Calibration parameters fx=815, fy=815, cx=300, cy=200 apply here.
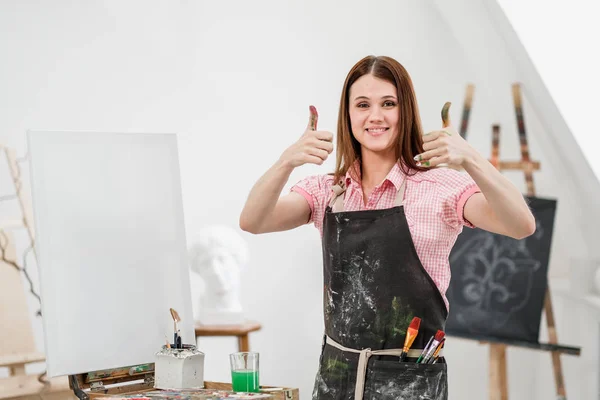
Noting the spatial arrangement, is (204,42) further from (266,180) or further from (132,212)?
(266,180)

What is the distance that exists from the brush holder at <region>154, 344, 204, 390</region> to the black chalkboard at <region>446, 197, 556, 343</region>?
1.75 m

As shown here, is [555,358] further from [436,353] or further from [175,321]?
[175,321]

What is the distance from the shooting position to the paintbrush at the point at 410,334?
180 centimetres

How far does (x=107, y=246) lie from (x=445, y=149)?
0.95 meters

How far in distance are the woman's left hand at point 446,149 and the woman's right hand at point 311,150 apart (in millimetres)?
226

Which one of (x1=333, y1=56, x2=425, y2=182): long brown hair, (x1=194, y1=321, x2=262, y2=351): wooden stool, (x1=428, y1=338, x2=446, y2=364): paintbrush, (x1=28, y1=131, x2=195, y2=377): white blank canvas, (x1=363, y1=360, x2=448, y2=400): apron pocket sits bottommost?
(x1=194, y1=321, x2=262, y2=351): wooden stool

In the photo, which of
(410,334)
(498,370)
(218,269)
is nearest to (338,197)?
(410,334)

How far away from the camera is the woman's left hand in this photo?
1.66 metres

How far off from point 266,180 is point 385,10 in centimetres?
233

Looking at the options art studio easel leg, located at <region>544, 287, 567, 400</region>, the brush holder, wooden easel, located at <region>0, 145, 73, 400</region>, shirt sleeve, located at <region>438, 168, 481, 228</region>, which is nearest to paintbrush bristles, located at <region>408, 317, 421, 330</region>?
shirt sleeve, located at <region>438, 168, 481, 228</region>

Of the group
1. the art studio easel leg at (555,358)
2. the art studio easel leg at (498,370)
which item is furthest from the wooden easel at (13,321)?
the art studio easel leg at (555,358)

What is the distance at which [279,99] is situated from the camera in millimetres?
3971

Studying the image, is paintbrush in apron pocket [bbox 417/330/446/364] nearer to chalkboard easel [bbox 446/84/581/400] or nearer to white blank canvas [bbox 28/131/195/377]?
white blank canvas [bbox 28/131/195/377]

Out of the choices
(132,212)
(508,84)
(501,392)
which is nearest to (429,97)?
(508,84)
